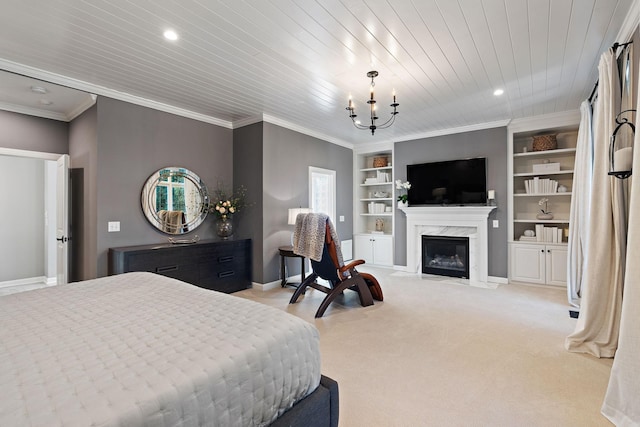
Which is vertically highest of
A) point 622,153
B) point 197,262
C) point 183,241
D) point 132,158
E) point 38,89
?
point 38,89

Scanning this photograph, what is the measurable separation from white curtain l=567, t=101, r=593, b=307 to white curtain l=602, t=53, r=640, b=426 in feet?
7.33

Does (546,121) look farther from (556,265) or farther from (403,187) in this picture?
(403,187)

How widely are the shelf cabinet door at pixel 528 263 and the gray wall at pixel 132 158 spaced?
5.06 m

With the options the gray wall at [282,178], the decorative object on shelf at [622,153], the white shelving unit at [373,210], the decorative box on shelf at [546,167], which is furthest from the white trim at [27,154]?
the decorative box on shelf at [546,167]

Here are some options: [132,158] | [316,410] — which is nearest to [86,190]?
[132,158]

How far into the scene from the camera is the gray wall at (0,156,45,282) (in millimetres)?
4879

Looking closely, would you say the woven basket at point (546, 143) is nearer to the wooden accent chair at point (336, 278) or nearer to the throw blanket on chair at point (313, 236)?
the wooden accent chair at point (336, 278)

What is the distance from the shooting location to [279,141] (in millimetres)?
4918

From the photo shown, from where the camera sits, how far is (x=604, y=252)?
252 cm

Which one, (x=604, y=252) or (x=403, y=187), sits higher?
(x=403, y=187)

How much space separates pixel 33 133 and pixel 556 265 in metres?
7.74

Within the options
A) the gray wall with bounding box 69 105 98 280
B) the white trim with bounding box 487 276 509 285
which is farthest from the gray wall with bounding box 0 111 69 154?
the white trim with bounding box 487 276 509 285

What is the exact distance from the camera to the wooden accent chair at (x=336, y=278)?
3592 millimetres

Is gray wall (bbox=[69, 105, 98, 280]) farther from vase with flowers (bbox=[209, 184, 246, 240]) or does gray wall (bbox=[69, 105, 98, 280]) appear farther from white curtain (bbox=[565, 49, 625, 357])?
white curtain (bbox=[565, 49, 625, 357])
